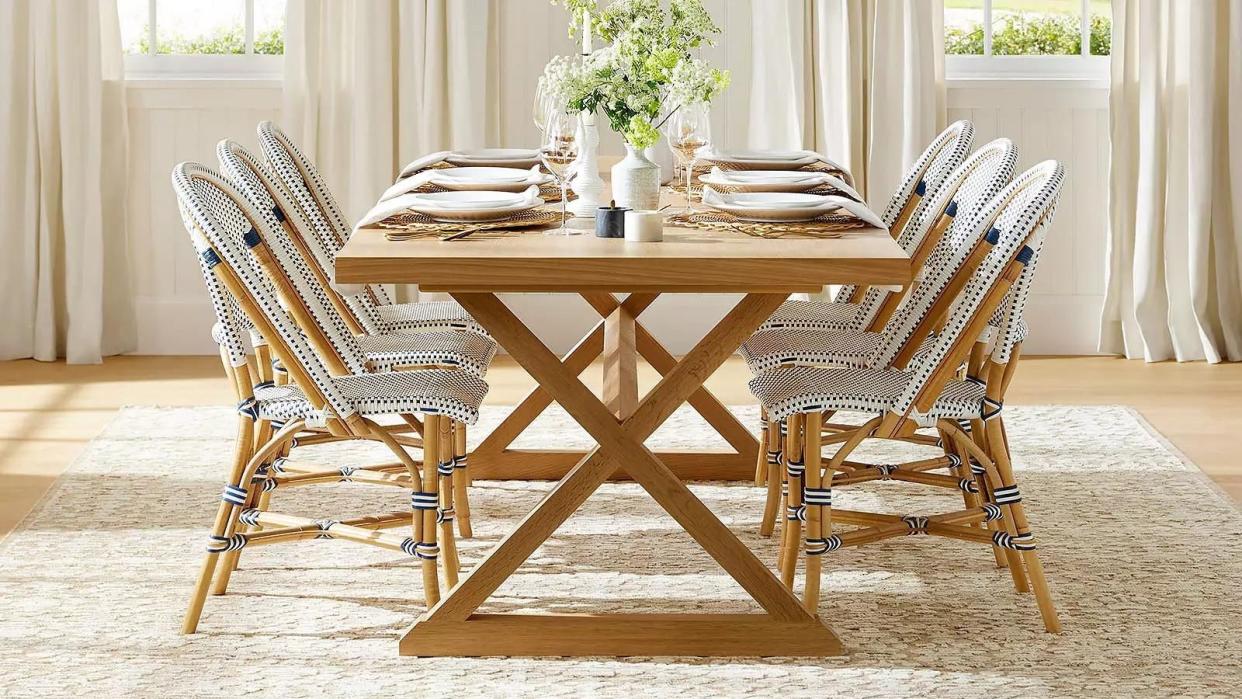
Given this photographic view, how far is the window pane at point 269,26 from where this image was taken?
19.1ft

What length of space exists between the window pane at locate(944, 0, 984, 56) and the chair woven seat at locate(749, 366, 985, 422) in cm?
309

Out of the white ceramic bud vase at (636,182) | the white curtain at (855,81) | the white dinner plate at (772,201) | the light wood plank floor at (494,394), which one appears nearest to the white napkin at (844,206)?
the white dinner plate at (772,201)

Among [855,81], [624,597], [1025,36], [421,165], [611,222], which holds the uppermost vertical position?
[1025,36]

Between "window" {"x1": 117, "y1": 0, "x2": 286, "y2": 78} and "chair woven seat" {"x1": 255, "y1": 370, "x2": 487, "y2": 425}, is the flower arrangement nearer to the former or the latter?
"chair woven seat" {"x1": 255, "y1": 370, "x2": 487, "y2": 425}

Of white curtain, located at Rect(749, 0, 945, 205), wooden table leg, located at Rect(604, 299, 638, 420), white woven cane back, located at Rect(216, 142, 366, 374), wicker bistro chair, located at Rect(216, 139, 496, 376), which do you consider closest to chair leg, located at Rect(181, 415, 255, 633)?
white woven cane back, located at Rect(216, 142, 366, 374)

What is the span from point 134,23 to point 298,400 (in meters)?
3.43

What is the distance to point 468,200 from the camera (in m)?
3.03

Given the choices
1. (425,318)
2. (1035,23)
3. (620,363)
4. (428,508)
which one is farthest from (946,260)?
(1035,23)

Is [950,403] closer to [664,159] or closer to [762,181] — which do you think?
[762,181]

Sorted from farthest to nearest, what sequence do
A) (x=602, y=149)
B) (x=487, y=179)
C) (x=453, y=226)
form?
(x=602, y=149) → (x=487, y=179) → (x=453, y=226)

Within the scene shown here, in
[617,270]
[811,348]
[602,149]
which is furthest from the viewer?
[602,149]

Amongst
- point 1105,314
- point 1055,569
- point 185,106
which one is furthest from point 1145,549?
point 185,106

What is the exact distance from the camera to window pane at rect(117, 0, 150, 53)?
5.83 m

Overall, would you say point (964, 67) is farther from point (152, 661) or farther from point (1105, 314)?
point (152, 661)
